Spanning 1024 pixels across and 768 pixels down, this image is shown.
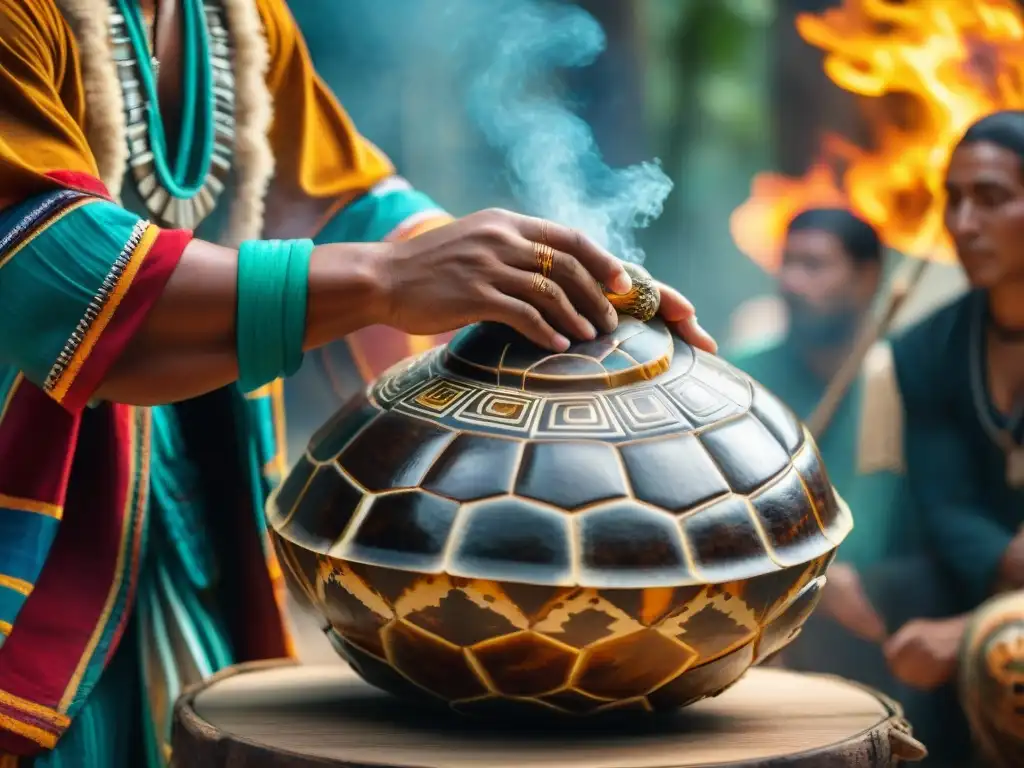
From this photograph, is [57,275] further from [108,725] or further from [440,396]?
[108,725]

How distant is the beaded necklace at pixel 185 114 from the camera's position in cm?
175

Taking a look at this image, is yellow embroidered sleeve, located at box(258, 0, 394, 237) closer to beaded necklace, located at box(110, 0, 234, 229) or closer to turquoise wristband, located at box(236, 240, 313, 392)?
beaded necklace, located at box(110, 0, 234, 229)

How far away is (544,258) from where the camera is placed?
4.72 feet

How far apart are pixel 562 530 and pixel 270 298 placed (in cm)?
41

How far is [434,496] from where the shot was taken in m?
1.32

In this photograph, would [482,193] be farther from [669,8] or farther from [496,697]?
[496,697]

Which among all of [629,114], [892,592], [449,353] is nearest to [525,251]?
[449,353]

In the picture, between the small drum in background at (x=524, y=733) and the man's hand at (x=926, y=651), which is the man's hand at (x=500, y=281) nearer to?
the small drum in background at (x=524, y=733)

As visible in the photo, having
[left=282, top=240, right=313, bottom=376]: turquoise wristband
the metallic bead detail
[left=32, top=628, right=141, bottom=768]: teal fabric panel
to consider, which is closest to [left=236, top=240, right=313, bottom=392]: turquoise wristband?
[left=282, top=240, right=313, bottom=376]: turquoise wristband

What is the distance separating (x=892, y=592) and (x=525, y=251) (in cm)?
262

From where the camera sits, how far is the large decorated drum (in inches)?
50.9

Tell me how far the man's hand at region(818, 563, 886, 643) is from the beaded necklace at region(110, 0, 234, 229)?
2454 mm

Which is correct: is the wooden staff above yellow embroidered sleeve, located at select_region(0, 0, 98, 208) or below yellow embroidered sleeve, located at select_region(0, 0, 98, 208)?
below

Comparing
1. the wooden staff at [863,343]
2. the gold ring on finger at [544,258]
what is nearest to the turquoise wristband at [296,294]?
the gold ring on finger at [544,258]
